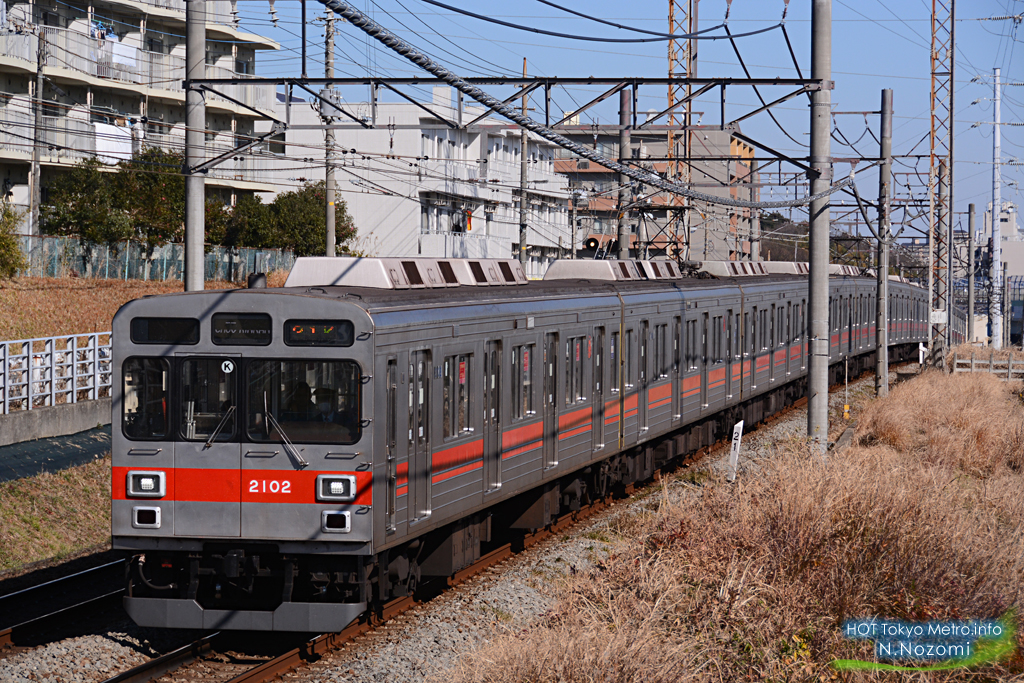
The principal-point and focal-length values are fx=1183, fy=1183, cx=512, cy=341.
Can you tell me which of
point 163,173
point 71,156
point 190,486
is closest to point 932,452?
point 190,486

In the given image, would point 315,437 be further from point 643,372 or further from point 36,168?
point 36,168

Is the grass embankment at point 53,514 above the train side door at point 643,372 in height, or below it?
below

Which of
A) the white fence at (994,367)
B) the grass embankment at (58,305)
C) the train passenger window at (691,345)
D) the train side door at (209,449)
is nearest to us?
the train side door at (209,449)

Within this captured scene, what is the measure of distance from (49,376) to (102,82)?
2301cm

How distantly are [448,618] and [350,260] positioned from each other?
3.26 meters

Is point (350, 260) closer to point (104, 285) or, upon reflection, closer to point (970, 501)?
point (970, 501)

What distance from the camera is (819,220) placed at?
14523 mm

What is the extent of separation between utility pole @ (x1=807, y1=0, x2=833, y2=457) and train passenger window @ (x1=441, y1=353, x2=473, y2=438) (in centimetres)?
576

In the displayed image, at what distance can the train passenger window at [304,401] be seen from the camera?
827 centimetres

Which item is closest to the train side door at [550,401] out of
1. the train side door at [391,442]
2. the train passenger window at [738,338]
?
the train side door at [391,442]

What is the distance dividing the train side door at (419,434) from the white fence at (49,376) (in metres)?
8.15

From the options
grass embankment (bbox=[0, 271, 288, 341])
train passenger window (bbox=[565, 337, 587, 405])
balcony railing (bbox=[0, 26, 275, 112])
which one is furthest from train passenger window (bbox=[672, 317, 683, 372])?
balcony railing (bbox=[0, 26, 275, 112])

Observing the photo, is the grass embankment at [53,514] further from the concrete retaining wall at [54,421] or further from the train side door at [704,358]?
the train side door at [704,358]

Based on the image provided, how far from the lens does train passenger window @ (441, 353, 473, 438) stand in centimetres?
959
